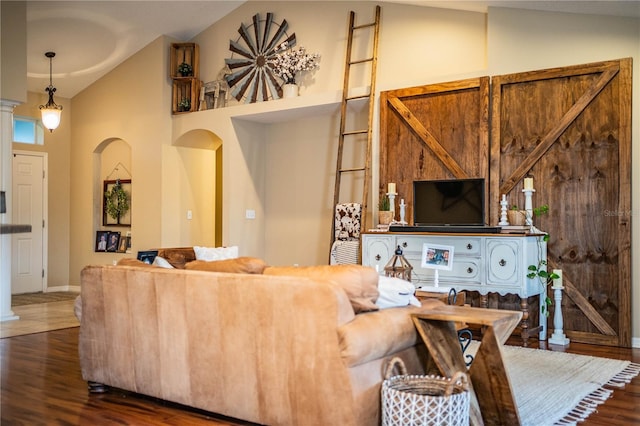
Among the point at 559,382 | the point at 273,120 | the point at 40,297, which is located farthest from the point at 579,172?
the point at 40,297

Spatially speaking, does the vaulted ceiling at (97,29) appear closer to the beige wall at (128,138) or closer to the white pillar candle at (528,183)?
the beige wall at (128,138)

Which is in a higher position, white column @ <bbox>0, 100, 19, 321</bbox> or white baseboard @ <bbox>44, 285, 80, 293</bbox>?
white column @ <bbox>0, 100, 19, 321</bbox>

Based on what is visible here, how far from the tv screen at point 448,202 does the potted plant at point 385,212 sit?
322mm

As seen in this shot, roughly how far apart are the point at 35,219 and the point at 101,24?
131 inches

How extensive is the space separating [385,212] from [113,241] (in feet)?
16.2

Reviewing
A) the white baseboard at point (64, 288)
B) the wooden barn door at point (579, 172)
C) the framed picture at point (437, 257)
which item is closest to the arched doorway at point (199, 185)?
the white baseboard at point (64, 288)

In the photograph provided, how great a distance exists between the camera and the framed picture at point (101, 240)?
9172 mm

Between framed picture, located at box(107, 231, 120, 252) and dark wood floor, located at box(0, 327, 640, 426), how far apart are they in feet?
14.9

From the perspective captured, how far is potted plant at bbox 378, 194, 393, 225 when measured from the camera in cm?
597

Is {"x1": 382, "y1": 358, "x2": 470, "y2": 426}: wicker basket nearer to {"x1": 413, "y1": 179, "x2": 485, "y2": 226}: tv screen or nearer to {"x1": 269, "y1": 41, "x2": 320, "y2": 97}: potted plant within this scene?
{"x1": 413, "y1": 179, "x2": 485, "y2": 226}: tv screen

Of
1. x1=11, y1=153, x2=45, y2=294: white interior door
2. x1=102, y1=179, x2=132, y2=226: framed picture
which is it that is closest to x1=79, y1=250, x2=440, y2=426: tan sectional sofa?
x1=102, y1=179, x2=132, y2=226: framed picture

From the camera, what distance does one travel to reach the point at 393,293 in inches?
121

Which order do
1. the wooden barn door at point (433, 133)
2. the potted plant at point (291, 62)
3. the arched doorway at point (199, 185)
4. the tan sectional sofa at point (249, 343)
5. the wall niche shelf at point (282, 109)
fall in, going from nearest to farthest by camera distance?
the tan sectional sofa at point (249, 343) < the wooden barn door at point (433, 133) < the wall niche shelf at point (282, 109) < the potted plant at point (291, 62) < the arched doorway at point (199, 185)

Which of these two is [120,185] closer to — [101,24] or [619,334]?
[101,24]
